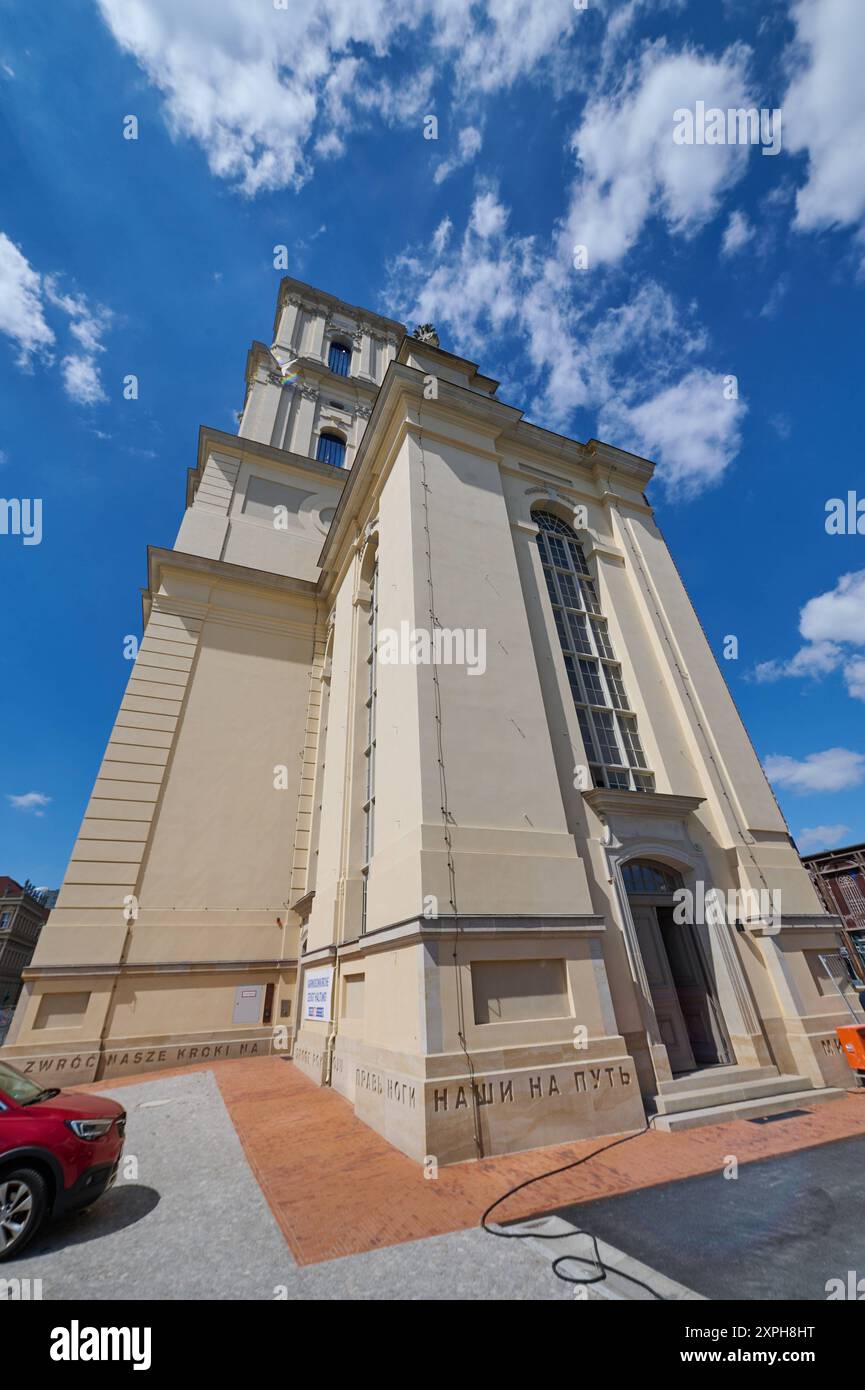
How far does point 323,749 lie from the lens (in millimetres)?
18359

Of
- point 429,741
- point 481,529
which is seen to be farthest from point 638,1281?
point 481,529

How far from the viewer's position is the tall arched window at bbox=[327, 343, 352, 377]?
2950cm

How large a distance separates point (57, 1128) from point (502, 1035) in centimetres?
533

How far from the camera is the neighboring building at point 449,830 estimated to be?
26.8 ft

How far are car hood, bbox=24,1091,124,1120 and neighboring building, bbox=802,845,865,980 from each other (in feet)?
193

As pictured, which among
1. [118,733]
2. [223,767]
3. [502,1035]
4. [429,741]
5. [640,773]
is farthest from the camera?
[223,767]

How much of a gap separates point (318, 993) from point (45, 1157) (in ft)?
28.2

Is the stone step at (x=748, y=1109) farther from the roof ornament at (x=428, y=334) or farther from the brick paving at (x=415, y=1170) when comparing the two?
the roof ornament at (x=428, y=334)

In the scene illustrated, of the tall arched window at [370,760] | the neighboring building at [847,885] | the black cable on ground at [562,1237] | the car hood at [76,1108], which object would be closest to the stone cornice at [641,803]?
the tall arched window at [370,760]

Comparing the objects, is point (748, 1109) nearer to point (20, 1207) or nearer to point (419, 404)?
point (20, 1207)
